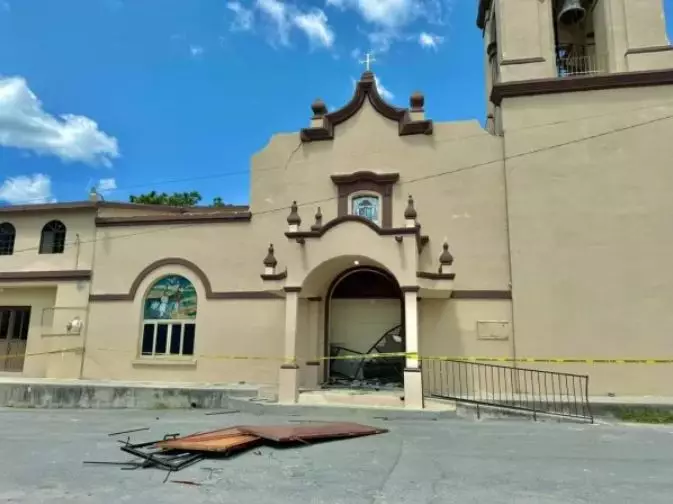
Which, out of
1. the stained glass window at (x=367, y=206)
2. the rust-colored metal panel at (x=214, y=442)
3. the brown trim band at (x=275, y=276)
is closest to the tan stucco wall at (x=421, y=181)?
the stained glass window at (x=367, y=206)

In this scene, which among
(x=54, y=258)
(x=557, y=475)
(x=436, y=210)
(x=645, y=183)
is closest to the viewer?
(x=557, y=475)

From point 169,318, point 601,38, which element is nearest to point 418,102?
point 601,38

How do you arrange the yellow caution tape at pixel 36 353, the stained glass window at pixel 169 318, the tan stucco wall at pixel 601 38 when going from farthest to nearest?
the yellow caution tape at pixel 36 353 → the stained glass window at pixel 169 318 → the tan stucco wall at pixel 601 38

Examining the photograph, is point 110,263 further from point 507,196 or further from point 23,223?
point 507,196

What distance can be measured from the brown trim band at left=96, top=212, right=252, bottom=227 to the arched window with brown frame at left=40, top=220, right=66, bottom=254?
1.60 meters

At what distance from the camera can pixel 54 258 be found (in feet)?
60.4

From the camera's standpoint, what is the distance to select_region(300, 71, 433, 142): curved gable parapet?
1623cm

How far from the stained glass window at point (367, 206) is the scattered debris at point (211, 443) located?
7676mm

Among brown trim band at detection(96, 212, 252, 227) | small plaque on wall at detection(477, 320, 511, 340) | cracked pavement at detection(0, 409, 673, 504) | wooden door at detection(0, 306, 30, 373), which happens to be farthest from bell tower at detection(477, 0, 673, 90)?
wooden door at detection(0, 306, 30, 373)

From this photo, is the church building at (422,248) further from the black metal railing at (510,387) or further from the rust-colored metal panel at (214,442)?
the rust-colored metal panel at (214,442)

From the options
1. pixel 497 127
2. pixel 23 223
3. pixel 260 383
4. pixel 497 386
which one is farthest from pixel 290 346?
pixel 23 223

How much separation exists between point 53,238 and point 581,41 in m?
18.6

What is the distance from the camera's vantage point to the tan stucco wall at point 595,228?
14062 mm

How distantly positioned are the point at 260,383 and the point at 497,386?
6614 mm
